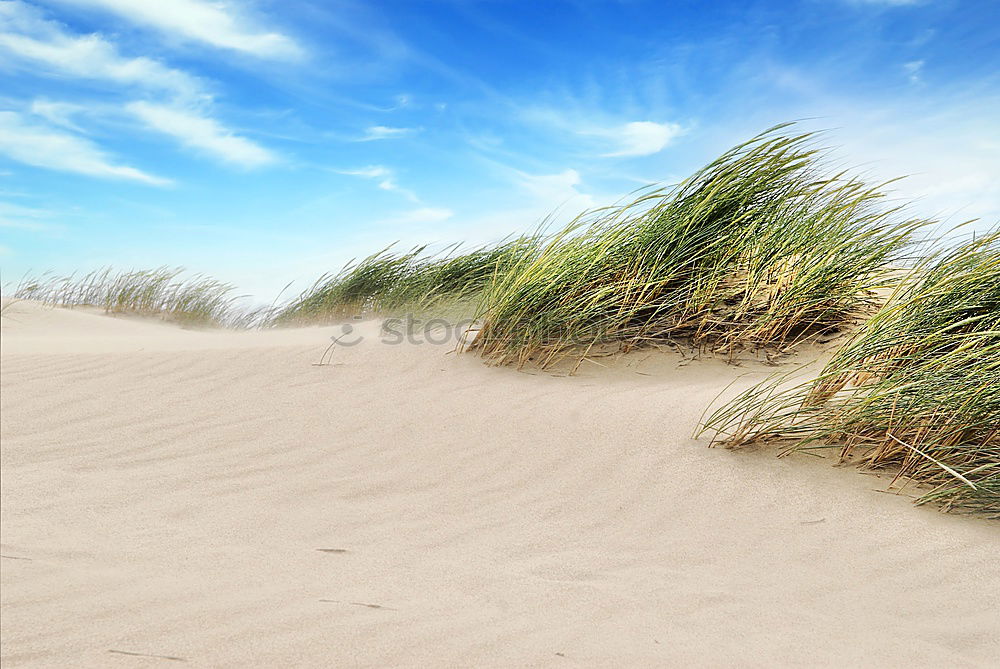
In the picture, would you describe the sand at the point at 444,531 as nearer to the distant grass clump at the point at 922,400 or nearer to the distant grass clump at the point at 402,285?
the distant grass clump at the point at 922,400

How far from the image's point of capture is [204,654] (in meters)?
2.16

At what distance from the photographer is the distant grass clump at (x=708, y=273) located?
4.93 m

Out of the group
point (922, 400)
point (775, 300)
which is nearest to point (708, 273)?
point (775, 300)

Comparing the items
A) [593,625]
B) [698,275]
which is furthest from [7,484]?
[698,275]

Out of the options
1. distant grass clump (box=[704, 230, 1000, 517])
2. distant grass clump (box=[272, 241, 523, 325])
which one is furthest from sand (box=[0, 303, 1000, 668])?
distant grass clump (box=[272, 241, 523, 325])

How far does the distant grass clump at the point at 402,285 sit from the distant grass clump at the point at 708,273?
1.25 meters

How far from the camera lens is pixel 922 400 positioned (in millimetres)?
3404

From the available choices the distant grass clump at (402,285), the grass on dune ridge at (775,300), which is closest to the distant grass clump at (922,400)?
the grass on dune ridge at (775,300)

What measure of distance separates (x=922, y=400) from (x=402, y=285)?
4904 millimetres

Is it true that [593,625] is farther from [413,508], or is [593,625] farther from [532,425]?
[532,425]

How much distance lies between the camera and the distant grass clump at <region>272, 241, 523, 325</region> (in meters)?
6.77

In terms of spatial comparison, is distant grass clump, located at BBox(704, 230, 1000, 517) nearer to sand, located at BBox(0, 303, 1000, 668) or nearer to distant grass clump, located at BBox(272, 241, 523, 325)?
sand, located at BBox(0, 303, 1000, 668)

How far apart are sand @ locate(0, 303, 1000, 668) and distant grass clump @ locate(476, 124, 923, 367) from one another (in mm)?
302

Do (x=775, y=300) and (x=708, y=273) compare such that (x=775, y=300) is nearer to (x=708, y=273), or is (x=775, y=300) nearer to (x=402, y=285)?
(x=708, y=273)
